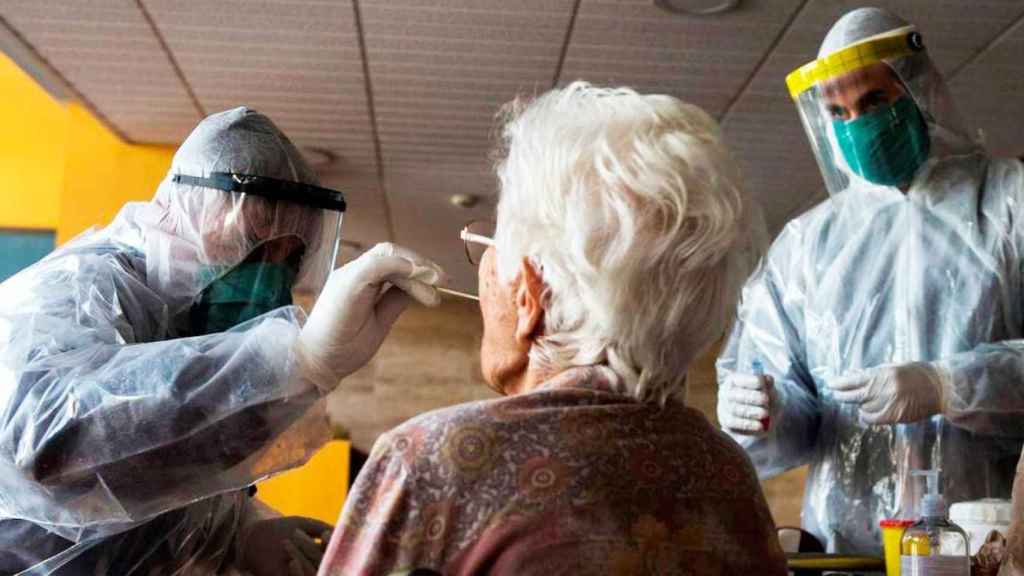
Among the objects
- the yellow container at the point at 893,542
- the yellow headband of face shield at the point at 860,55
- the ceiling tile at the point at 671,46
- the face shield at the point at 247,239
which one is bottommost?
the yellow container at the point at 893,542

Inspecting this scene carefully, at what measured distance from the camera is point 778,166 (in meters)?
6.27

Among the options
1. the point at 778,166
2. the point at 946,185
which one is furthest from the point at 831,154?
the point at 778,166

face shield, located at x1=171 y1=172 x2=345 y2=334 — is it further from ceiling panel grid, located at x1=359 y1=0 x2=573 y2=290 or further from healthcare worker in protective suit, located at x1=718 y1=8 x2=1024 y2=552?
ceiling panel grid, located at x1=359 y1=0 x2=573 y2=290

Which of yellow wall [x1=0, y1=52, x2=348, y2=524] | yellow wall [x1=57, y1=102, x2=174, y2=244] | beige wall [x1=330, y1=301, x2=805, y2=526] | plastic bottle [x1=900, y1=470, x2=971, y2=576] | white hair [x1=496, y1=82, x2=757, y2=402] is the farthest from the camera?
beige wall [x1=330, y1=301, x2=805, y2=526]

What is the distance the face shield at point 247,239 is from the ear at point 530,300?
0.84 meters

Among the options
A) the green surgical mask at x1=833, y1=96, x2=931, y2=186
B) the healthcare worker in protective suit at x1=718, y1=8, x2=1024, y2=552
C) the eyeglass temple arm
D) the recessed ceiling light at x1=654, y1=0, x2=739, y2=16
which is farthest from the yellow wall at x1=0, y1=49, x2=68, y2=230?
the eyeglass temple arm

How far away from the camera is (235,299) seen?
2.10 meters

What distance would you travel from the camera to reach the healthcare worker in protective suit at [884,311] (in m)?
2.13

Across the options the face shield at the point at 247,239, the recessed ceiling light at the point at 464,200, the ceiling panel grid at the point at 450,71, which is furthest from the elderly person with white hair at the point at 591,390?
the recessed ceiling light at the point at 464,200

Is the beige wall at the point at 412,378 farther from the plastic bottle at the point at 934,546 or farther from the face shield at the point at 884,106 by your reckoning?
the plastic bottle at the point at 934,546

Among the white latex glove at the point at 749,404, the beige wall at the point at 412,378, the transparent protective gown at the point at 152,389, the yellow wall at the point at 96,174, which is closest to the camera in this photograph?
the transparent protective gown at the point at 152,389

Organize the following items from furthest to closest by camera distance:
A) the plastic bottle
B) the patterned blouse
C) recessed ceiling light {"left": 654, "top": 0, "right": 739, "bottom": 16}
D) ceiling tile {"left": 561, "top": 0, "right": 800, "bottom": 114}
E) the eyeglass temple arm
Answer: ceiling tile {"left": 561, "top": 0, "right": 800, "bottom": 114} → recessed ceiling light {"left": 654, "top": 0, "right": 739, "bottom": 16} → the plastic bottle → the eyeglass temple arm → the patterned blouse

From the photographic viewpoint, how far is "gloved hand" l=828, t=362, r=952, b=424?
6.78 ft

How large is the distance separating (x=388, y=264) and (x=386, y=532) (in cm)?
73
